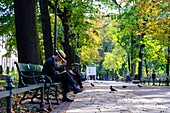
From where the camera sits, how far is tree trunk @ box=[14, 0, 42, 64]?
1275cm

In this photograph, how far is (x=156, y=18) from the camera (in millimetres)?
30531

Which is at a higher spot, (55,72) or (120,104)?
(55,72)

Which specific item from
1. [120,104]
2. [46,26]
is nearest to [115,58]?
[46,26]

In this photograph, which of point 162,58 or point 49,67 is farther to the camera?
point 162,58

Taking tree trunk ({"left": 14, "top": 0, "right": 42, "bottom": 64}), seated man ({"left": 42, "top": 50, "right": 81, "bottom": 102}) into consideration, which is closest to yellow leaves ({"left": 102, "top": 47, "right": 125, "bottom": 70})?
tree trunk ({"left": 14, "top": 0, "right": 42, "bottom": 64})

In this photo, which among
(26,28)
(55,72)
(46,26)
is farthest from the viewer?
(46,26)

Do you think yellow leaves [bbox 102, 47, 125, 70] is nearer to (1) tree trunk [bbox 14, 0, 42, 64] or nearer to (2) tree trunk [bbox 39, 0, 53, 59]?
(2) tree trunk [bbox 39, 0, 53, 59]

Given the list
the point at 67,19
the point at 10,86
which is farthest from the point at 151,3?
the point at 10,86

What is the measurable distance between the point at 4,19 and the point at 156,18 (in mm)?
11658

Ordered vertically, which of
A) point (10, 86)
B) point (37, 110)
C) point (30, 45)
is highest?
point (30, 45)

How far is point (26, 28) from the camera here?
1280 centimetres

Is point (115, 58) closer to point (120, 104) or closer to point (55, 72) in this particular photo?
point (120, 104)

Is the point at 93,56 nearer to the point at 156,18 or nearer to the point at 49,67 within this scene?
the point at 156,18

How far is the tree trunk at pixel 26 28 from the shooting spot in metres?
12.7
